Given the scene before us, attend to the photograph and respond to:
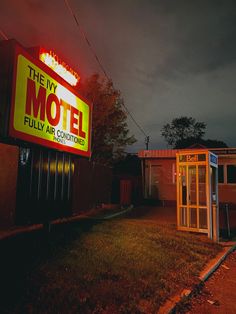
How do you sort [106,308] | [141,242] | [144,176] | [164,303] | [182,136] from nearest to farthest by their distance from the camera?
[106,308], [164,303], [141,242], [144,176], [182,136]

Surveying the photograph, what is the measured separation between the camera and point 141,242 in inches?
282

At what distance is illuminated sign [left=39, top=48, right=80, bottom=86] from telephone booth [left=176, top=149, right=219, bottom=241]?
16.5 feet

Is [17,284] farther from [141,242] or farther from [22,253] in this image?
[141,242]

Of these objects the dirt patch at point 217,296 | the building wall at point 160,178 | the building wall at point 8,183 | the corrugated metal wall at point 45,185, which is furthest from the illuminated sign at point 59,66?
the building wall at point 160,178

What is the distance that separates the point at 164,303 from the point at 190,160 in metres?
6.02

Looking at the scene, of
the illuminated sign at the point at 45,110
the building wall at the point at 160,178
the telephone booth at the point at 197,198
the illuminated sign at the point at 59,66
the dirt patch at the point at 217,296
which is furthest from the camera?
the building wall at the point at 160,178

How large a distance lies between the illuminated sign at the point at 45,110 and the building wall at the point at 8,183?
3.00 metres

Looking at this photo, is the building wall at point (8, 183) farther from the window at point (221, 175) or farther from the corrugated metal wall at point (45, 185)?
the window at point (221, 175)

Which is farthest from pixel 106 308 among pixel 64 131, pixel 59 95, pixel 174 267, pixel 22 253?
pixel 59 95

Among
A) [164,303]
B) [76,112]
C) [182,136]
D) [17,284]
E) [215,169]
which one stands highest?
[182,136]

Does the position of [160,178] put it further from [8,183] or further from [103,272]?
[103,272]

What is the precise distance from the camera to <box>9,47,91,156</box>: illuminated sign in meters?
4.18

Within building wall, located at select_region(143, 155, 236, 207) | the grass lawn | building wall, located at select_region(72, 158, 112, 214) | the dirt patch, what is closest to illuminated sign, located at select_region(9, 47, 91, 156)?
the grass lawn

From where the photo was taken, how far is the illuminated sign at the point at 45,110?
4.18 meters
